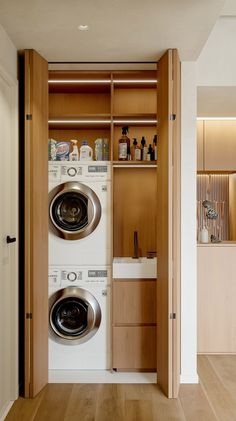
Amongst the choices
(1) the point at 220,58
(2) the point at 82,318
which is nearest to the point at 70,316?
(2) the point at 82,318

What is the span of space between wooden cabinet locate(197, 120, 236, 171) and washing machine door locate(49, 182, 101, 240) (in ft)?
5.08

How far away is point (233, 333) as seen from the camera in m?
3.86

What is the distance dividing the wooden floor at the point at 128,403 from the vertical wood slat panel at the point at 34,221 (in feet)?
0.56

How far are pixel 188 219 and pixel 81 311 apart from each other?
1.16 m

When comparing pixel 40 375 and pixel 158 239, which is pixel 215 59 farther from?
pixel 40 375

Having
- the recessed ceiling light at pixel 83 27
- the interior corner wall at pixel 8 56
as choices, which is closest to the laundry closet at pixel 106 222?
the interior corner wall at pixel 8 56

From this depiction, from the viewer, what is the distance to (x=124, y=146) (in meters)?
3.48

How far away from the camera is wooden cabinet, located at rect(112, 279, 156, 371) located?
131 inches

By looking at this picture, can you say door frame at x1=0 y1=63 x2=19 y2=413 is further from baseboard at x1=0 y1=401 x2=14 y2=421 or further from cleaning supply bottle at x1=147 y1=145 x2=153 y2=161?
cleaning supply bottle at x1=147 y1=145 x2=153 y2=161

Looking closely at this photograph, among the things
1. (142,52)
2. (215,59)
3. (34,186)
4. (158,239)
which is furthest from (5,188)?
(215,59)

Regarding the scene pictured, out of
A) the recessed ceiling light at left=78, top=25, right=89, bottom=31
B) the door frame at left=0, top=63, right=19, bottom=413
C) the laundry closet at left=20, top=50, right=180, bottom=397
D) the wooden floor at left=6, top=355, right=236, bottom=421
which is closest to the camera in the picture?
the recessed ceiling light at left=78, top=25, right=89, bottom=31

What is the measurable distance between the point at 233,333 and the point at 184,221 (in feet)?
4.48

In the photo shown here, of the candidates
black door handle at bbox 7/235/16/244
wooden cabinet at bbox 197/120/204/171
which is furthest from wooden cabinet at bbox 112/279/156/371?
wooden cabinet at bbox 197/120/204/171

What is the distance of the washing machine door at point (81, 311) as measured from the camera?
332 cm
